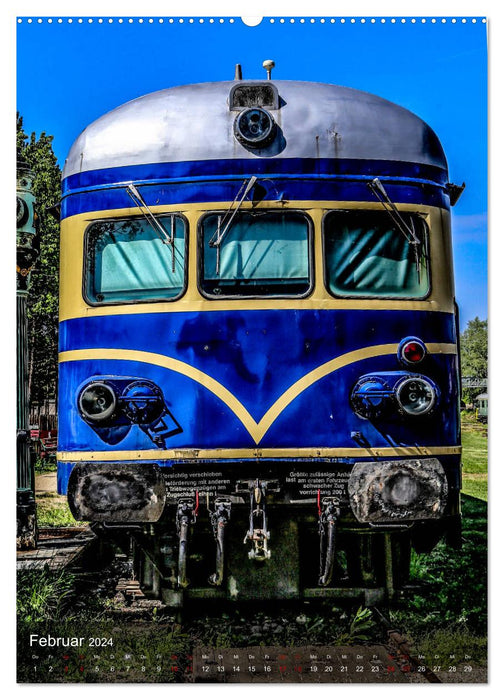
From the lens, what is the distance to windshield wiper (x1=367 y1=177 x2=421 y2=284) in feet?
18.0

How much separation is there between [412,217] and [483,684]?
8.13 feet

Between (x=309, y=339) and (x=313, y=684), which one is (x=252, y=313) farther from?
(x=313, y=684)

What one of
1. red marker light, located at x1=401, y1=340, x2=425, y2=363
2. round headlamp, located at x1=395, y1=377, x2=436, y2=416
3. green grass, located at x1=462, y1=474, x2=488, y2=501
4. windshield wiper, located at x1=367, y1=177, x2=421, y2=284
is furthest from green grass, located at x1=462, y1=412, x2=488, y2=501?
windshield wiper, located at x1=367, y1=177, x2=421, y2=284

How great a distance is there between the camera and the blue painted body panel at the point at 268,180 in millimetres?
5414

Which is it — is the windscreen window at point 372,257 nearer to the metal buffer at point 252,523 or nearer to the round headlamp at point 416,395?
the round headlamp at point 416,395

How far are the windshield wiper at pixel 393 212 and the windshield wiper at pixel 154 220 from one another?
1.09 m

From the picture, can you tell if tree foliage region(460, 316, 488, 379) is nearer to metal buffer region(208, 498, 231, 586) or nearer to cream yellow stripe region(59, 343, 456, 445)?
cream yellow stripe region(59, 343, 456, 445)

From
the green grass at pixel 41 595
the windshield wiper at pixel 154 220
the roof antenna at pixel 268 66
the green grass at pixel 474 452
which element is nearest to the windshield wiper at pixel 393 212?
the roof antenna at pixel 268 66

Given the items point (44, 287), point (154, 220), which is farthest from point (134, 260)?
point (44, 287)

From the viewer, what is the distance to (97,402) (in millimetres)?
5301

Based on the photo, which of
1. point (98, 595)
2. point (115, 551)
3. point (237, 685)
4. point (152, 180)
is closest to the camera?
point (237, 685)

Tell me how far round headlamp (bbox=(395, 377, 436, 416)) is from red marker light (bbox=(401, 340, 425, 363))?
5.1 inches
